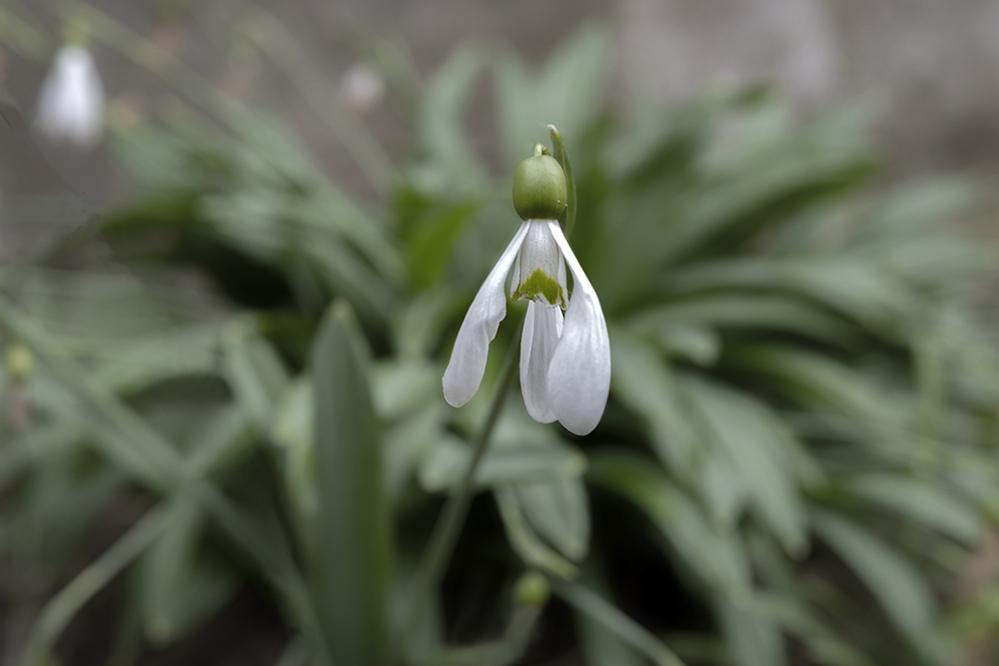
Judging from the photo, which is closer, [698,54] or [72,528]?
[72,528]

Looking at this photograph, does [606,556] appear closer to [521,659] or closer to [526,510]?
[521,659]

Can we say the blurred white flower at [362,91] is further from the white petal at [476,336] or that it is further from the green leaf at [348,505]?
A: the white petal at [476,336]

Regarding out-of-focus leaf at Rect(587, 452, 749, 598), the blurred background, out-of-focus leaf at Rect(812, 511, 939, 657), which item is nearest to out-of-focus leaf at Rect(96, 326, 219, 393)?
the blurred background

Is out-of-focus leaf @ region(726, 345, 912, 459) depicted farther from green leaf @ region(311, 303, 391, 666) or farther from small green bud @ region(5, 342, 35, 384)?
small green bud @ region(5, 342, 35, 384)

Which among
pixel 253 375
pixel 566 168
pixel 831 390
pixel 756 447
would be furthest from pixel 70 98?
pixel 831 390

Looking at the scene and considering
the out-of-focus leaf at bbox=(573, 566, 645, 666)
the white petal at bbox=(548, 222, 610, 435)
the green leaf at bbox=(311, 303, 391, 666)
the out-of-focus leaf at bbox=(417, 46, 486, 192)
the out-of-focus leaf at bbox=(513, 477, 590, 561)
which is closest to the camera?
the white petal at bbox=(548, 222, 610, 435)

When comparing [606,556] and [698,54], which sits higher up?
[698,54]

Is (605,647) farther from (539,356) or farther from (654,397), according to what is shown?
(539,356)

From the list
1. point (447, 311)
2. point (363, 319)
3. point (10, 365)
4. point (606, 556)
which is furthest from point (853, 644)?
point (10, 365)
